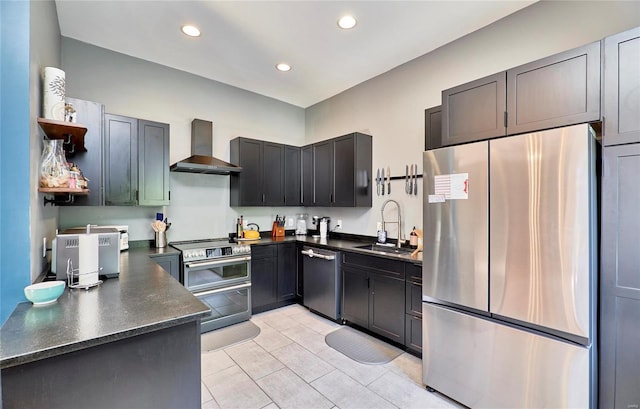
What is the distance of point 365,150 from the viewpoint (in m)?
3.68

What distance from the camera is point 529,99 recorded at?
5.97 feet

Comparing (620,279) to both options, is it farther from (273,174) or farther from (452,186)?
(273,174)

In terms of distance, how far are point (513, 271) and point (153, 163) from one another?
3.40 metres

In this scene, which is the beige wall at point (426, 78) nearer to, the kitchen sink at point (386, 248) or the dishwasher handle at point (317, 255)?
the kitchen sink at point (386, 248)

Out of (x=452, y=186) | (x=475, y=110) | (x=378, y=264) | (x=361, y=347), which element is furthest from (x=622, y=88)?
(x=361, y=347)

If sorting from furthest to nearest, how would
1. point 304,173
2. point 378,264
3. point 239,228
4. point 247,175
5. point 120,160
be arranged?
point 304,173
point 239,228
point 247,175
point 378,264
point 120,160

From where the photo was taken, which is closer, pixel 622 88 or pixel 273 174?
pixel 622 88

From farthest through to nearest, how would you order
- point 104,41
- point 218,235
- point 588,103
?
point 218,235 → point 104,41 → point 588,103

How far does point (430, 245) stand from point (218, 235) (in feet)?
9.35

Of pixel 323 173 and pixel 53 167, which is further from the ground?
pixel 323 173

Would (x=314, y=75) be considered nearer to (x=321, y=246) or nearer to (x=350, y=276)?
Result: (x=321, y=246)

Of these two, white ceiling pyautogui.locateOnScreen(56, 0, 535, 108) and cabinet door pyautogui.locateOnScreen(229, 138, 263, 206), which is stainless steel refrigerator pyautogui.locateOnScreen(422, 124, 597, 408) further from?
cabinet door pyautogui.locateOnScreen(229, 138, 263, 206)

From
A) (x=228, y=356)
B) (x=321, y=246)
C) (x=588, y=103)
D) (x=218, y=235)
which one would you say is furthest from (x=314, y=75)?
(x=228, y=356)

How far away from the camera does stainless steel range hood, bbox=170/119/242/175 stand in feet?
10.9
